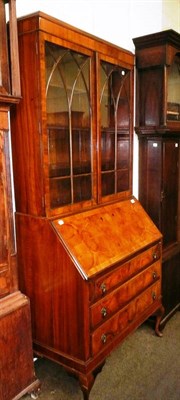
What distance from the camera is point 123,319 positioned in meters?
1.93

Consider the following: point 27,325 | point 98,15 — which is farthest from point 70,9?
point 27,325

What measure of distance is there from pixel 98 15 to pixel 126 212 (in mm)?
1336

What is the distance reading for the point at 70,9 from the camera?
2.00 metres

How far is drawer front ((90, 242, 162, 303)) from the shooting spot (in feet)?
5.51

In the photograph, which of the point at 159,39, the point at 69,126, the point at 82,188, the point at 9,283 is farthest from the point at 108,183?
the point at 159,39

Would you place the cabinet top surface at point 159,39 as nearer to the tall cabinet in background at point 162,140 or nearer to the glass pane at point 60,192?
the tall cabinet in background at point 162,140

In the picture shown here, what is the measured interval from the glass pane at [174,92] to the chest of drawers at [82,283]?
2.97 ft

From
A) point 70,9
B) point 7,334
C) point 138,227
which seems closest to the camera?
point 7,334

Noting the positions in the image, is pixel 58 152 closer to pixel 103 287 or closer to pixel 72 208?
pixel 72 208

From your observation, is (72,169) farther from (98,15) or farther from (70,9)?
(98,15)

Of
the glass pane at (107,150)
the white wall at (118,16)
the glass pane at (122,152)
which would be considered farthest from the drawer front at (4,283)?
the white wall at (118,16)

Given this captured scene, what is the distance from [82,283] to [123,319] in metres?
0.49

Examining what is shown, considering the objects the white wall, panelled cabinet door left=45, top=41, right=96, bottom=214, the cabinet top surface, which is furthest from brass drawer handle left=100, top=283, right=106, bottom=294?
the cabinet top surface

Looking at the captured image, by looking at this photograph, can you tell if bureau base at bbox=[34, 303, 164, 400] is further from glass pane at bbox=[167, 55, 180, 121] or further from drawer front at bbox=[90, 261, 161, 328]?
glass pane at bbox=[167, 55, 180, 121]
